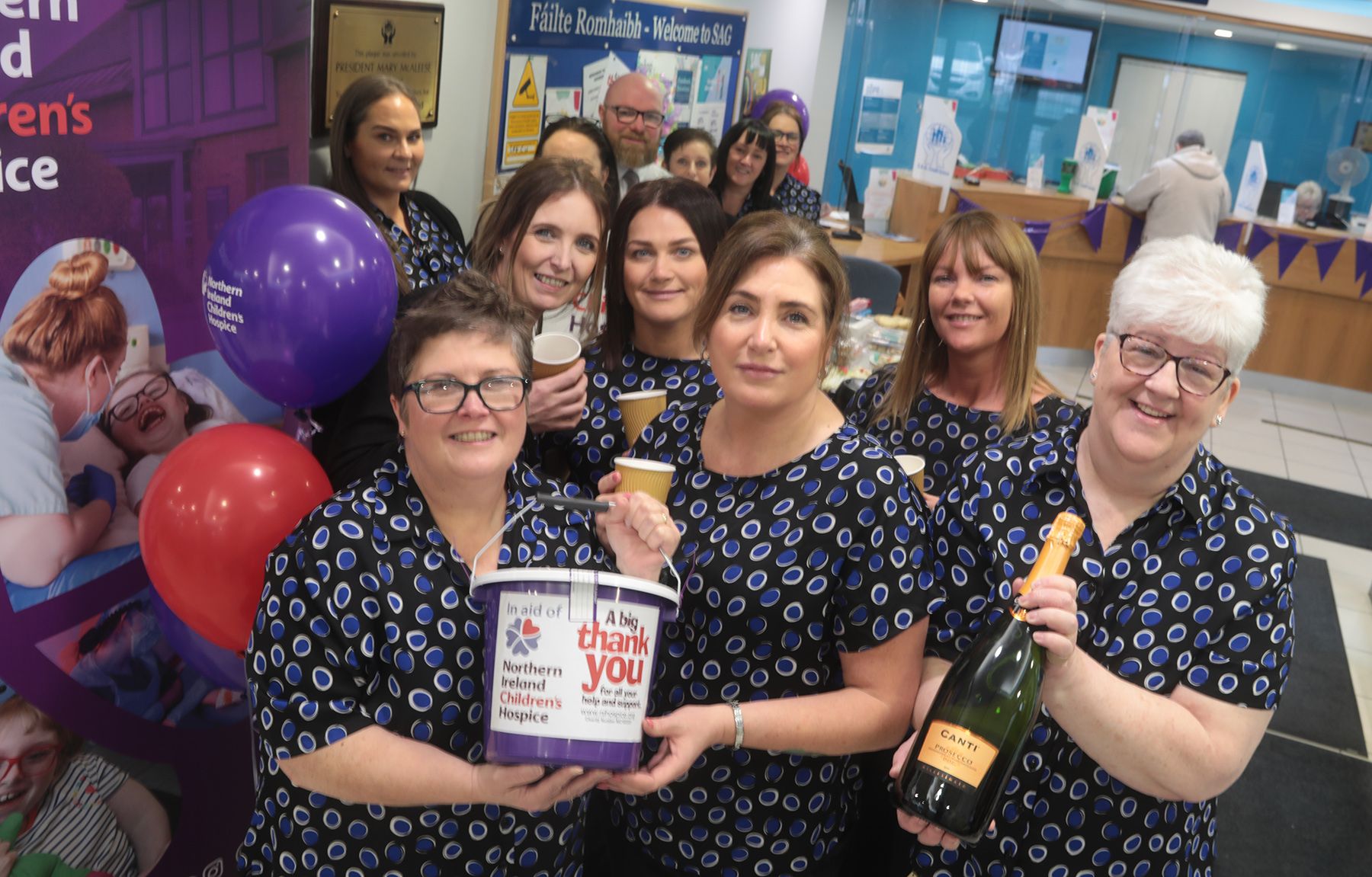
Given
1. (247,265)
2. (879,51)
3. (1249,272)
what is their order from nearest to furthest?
1. (1249,272)
2. (247,265)
3. (879,51)

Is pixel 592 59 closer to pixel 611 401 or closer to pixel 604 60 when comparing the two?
pixel 604 60

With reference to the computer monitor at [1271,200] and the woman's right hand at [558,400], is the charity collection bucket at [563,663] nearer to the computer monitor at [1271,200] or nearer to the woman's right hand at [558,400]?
the woman's right hand at [558,400]

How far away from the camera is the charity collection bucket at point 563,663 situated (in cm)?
129

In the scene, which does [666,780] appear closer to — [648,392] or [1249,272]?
[648,392]

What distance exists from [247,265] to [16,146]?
15.2 inches

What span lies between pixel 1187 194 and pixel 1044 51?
2.73 m

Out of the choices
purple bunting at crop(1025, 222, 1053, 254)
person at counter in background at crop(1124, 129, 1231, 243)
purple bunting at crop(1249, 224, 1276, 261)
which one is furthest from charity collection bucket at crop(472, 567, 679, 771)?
purple bunting at crop(1249, 224, 1276, 261)

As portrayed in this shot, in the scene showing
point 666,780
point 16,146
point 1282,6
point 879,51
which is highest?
point 1282,6

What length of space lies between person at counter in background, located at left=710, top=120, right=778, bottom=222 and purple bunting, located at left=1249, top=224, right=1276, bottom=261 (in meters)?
6.00

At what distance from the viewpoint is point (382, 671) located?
1525 mm

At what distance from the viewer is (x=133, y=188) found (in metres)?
1.96

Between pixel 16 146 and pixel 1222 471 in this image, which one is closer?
pixel 1222 471

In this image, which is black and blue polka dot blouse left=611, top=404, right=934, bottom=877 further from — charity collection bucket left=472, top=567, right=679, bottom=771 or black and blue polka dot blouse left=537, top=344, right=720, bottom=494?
black and blue polka dot blouse left=537, top=344, right=720, bottom=494

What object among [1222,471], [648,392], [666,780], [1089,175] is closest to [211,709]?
[648,392]
